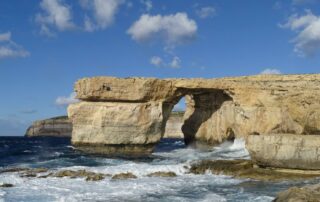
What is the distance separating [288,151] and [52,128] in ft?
350

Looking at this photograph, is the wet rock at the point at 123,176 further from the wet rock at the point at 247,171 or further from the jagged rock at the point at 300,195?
the jagged rock at the point at 300,195

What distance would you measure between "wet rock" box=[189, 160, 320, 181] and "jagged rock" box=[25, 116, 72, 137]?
320 feet

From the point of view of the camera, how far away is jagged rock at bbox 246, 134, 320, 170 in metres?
22.7

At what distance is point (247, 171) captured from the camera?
23875 mm

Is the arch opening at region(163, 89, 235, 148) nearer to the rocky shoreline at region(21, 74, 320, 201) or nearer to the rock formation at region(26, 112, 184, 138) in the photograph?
the rocky shoreline at region(21, 74, 320, 201)

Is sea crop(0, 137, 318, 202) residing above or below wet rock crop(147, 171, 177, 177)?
below

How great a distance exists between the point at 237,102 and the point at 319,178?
49.2ft

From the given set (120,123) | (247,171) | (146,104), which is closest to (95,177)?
(247,171)

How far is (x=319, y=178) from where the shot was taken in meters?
21.6

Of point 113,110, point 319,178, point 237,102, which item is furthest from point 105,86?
point 319,178

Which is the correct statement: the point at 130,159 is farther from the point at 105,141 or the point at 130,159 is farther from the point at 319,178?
the point at 319,178

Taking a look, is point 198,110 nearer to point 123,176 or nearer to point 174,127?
point 123,176

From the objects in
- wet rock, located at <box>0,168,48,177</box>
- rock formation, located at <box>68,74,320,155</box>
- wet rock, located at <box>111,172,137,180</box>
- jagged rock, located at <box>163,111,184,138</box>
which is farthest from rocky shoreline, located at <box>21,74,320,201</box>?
jagged rock, located at <box>163,111,184,138</box>

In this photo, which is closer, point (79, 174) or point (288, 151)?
point (288, 151)
